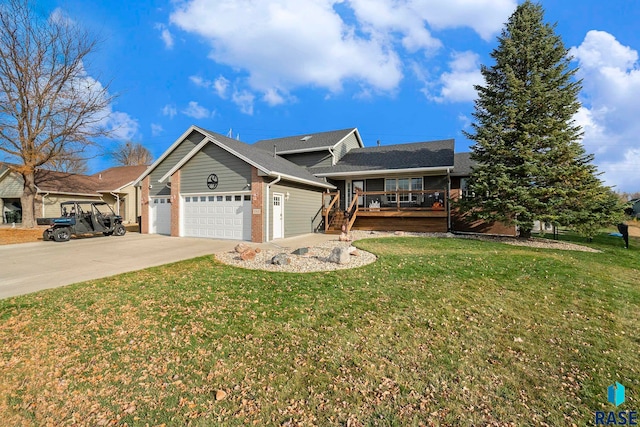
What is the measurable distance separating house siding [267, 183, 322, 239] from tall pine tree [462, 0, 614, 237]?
7.54 meters

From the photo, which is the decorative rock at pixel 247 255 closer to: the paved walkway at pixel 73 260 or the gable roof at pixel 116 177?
the paved walkway at pixel 73 260

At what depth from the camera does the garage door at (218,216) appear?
1290cm

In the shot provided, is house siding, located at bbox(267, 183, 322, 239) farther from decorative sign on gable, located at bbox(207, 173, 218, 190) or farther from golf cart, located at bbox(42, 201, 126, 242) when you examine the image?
golf cart, located at bbox(42, 201, 126, 242)

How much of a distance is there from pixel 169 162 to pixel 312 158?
853 cm

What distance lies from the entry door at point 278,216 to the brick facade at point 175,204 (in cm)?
513

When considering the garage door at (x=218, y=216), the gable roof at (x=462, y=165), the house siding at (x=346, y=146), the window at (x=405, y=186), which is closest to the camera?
the garage door at (x=218, y=216)

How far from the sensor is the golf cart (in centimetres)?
1222

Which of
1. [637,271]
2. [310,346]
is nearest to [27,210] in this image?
[310,346]

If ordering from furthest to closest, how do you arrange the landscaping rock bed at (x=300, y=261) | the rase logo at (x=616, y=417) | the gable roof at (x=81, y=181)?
1. the gable roof at (x=81, y=181)
2. the landscaping rock bed at (x=300, y=261)
3. the rase logo at (x=616, y=417)

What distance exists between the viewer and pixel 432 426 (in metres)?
2.44

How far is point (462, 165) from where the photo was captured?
17.1 metres

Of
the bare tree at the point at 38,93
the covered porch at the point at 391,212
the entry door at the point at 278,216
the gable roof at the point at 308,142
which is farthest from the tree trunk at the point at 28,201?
the covered porch at the point at 391,212

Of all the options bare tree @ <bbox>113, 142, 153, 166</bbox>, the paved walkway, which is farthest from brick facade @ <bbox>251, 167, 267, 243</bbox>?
bare tree @ <bbox>113, 142, 153, 166</bbox>

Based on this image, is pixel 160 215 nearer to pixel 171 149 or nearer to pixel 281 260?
pixel 171 149
